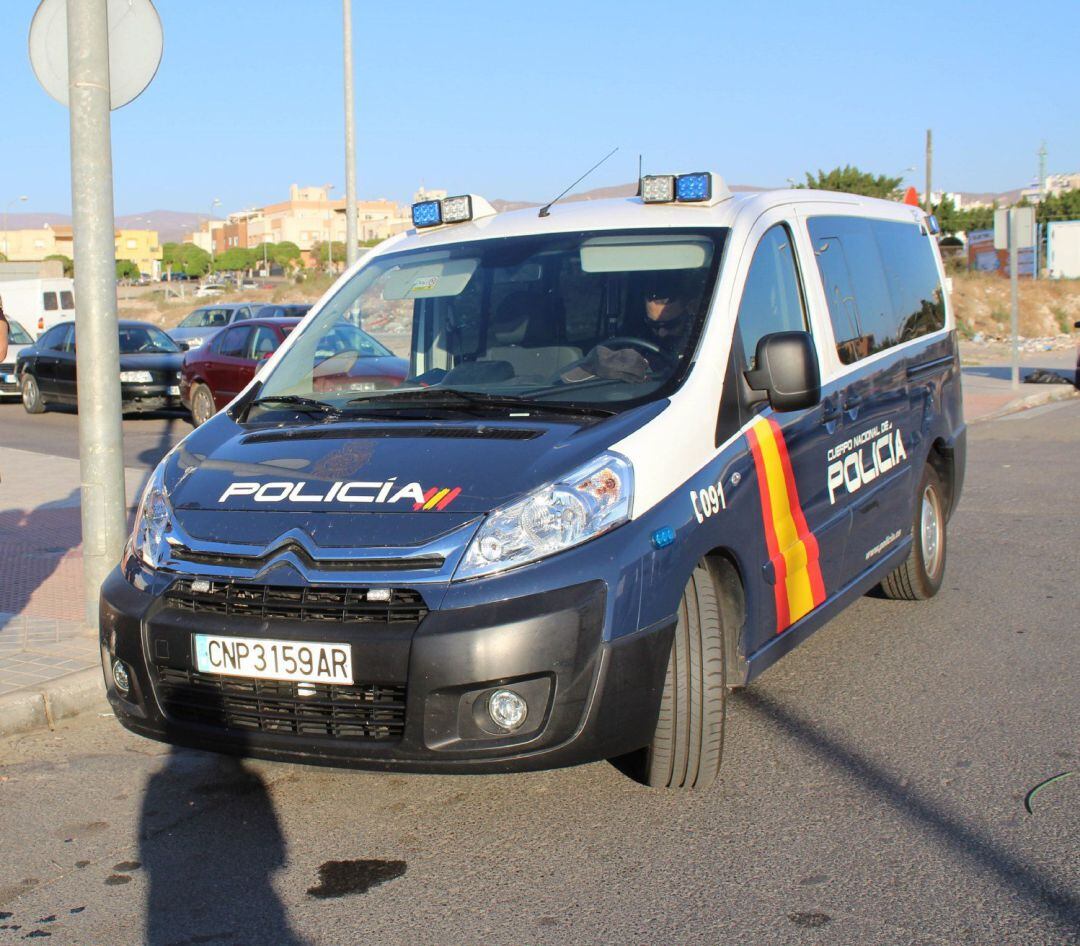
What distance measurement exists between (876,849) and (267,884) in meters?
1.77

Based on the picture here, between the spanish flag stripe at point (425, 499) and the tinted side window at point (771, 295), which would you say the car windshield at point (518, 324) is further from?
the spanish flag stripe at point (425, 499)

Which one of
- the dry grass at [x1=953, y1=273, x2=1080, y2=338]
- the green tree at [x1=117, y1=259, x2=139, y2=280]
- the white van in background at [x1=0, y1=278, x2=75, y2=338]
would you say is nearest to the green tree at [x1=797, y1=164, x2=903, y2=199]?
the dry grass at [x1=953, y1=273, x2=1080, y2=338]

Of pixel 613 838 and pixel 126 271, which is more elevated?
pixel 126 271

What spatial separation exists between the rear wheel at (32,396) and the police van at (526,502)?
18.0 m

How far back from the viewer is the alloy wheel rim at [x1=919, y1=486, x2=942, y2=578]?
677 centimetres

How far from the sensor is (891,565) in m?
6.20

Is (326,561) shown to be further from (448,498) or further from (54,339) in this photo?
(54,339)

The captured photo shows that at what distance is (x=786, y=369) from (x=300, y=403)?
1.77 metres

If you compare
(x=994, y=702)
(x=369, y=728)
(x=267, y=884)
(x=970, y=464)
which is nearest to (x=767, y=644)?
(x=994, y=702)

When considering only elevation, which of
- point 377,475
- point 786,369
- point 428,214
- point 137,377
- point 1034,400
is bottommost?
point 1034,400

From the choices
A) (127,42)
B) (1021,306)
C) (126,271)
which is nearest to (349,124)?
(127,42)

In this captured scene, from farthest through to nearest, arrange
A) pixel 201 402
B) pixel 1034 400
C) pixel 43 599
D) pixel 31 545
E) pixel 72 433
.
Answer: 1. pixel 1034 400
2. pixel 72 433
3. pixel 201 402
4. pixel 31 545
5. pixel 43 599

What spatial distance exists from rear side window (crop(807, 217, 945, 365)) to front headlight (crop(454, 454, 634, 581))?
2041 millimetres

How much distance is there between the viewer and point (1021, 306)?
4731 cm
